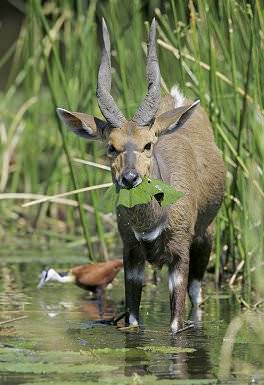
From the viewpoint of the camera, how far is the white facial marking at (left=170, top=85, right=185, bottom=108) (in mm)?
8398

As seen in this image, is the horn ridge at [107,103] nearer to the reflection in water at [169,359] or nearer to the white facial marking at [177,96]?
the white facial marking at [177,96]

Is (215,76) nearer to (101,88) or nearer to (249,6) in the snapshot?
(249,6)

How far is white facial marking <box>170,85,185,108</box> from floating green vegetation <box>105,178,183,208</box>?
1.46 m

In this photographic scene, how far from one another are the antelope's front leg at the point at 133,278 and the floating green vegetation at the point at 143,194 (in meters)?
0.81

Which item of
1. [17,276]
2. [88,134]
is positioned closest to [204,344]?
[88,134]

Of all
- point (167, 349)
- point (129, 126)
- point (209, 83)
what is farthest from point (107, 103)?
point (167, 349)

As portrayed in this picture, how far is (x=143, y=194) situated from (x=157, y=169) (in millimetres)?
779

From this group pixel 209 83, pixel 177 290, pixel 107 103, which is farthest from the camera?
pixel 209 83

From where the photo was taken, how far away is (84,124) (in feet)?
24.2

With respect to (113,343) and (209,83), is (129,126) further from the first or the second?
(209,83)

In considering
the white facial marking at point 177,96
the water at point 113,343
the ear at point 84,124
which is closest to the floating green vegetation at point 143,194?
the ear at point 84,124

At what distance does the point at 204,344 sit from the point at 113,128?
4.51ft

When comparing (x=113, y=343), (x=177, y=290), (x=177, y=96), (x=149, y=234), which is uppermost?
(x=177, y=96)

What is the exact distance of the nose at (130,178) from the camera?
261 inches
